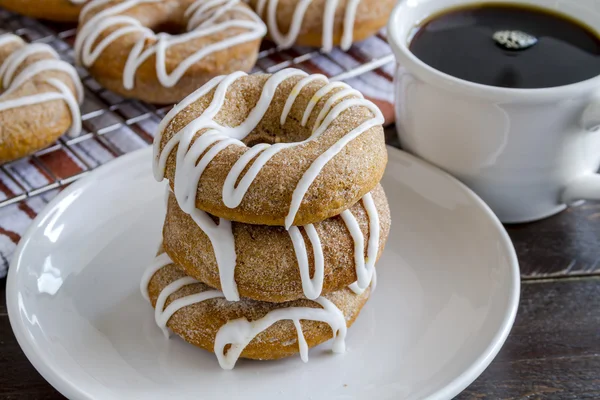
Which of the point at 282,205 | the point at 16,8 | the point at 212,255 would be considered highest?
the point at 282,205

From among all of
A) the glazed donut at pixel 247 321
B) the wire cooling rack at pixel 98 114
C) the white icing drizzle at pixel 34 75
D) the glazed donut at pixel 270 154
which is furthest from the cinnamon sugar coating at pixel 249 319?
the white icing drizzle at pixel 34 75

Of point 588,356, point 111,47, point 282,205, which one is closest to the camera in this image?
point 282,205

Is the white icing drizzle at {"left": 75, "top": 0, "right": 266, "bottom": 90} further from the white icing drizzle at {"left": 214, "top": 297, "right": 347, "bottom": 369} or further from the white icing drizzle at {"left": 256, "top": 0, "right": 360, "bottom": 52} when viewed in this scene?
the white icing drizzle at {"left": 214, "top": 297, "right": 347, "bottom": 369}

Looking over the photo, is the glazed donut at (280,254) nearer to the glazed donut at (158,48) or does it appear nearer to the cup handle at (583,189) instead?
the cup handle at (583,189)

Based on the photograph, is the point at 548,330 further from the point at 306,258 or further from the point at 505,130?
the point at 306,258

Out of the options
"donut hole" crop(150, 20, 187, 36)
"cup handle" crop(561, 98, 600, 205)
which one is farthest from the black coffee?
"donut hole" crop(150, 20, 187, 36)

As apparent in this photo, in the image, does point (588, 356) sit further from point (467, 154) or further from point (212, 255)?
point (212, 255)

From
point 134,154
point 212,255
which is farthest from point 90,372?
point 134,154

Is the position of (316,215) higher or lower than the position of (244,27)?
higher
